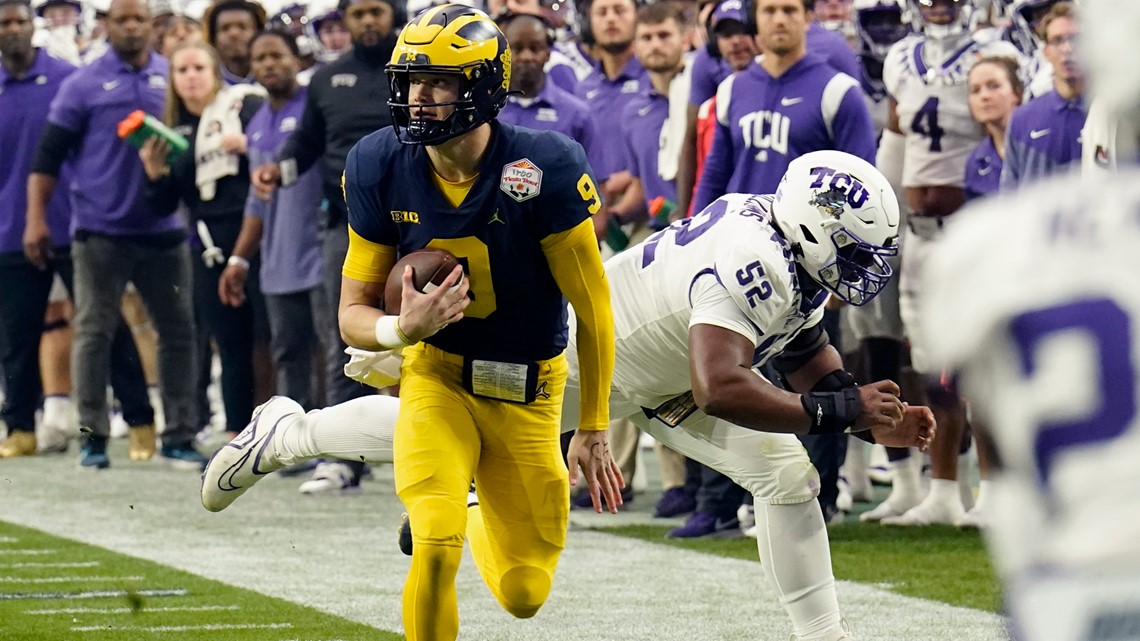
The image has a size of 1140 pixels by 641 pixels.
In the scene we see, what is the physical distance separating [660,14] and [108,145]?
309 cm

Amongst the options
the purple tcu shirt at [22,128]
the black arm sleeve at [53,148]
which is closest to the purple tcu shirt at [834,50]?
the black arm sleeve at [53,148]

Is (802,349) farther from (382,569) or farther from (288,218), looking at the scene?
(288,218)

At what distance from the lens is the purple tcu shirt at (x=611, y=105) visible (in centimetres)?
844

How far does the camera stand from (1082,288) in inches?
79.4

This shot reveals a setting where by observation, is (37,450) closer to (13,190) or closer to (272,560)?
(13,190)

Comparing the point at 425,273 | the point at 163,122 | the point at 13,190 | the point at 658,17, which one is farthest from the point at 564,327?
the point at 13,190

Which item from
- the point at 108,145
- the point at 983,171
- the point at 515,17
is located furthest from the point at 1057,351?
the point at 108,145

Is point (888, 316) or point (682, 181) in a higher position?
point (682, 181)

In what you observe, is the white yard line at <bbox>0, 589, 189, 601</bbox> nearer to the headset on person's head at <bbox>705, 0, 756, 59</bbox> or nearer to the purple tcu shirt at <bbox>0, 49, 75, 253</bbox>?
the headset on person's head at <bbox>705, 0, 756, 59</bbox>

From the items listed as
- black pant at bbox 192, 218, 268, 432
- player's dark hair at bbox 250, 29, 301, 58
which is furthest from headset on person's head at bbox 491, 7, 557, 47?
black pant at bbox 192, 218, 268, 432

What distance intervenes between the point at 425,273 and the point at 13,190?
20.8ft

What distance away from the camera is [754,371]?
448 centimetres

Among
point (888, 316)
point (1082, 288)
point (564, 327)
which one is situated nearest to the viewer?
point (1082, 288)

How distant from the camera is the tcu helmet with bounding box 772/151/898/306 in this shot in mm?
4562
